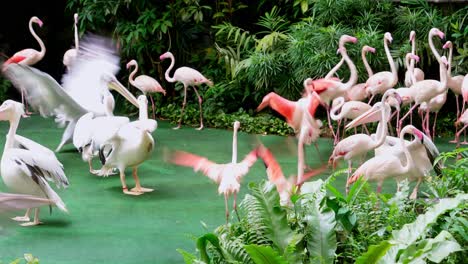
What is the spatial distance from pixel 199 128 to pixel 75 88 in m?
2.03

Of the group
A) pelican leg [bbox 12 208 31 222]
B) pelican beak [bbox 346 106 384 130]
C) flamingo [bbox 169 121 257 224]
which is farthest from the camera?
pelican beak [bbox 346 106 384 130]

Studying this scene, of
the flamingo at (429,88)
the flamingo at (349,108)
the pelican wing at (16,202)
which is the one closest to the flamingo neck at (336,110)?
the flamingo at (349,108)

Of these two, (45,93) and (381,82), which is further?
(381,82)

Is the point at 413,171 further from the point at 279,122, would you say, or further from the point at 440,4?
the point at 440,4

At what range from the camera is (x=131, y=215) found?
6.04 meters

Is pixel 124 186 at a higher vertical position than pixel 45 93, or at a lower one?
lower

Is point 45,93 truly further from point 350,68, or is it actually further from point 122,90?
point 350,68

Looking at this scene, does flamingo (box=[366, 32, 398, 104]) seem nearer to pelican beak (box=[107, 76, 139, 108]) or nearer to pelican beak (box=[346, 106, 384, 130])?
pelican beak (box=[346, 106, 384, 130])

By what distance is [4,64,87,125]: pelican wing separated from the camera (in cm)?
747

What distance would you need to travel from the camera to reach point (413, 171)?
5.92m

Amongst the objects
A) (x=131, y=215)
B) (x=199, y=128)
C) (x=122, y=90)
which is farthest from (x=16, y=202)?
(x=199, y=128)

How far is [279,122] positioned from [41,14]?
5.07m

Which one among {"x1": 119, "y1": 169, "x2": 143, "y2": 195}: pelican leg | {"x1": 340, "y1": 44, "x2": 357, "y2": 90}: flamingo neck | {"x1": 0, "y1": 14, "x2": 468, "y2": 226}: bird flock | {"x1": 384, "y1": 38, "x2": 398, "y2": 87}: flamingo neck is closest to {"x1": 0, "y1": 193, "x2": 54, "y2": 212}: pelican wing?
{"x1": 0, "y1": 14, "x2": 468, "y2": 226}: bird flock

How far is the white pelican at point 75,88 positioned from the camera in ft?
24.7
